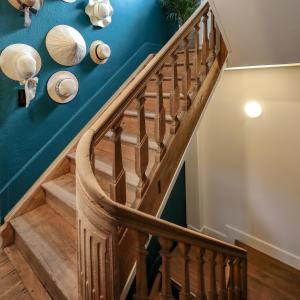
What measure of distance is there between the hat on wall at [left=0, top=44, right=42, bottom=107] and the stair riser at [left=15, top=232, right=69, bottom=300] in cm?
117

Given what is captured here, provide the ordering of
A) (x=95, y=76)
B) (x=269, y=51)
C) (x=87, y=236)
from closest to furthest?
(x=87, y=236)
(x=269, y=51)
(x=95, y=76)

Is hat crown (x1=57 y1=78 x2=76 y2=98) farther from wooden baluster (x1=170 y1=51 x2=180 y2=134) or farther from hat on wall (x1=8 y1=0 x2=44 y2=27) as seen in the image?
wooden baluster (x1=170 y1=51 x2=180 y2=134)

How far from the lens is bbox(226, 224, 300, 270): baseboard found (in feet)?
9.89

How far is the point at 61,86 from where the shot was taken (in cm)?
229

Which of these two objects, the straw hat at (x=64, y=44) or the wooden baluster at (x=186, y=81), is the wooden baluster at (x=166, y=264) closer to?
the wooden baluster at (x=186, y=81)

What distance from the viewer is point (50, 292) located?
147cm

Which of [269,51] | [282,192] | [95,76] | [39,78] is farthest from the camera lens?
[282,192]

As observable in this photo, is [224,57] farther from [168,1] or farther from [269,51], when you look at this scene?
[168,1]

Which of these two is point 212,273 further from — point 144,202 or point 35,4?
point 35,4

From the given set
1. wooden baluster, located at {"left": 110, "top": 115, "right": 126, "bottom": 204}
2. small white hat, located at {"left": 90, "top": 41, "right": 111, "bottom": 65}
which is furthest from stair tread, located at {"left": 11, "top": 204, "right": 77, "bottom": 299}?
small white hat, located at {"left": 90, "top": 41, "right": 111, "bottom": 65}

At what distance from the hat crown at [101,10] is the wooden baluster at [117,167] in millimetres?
1751

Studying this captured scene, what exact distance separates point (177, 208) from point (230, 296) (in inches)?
83.3

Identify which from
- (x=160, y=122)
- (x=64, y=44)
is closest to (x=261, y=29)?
(x=160, y=122)

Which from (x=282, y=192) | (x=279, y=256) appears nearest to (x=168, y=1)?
(x=282, y=192)
